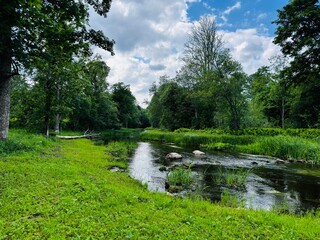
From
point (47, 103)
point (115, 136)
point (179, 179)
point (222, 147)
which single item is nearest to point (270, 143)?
point (222, 147)

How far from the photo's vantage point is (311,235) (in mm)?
4621

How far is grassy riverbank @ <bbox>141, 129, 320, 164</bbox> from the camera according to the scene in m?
17.2

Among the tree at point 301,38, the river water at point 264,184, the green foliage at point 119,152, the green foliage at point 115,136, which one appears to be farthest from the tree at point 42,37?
the tree at point 301,38

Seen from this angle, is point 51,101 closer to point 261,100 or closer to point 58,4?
point 58,4

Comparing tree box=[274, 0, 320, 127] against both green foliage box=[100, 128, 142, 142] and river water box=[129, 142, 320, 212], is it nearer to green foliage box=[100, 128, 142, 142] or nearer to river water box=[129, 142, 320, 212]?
river water box=[129, 142, 320, 212]

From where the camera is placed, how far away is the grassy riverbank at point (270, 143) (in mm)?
17188

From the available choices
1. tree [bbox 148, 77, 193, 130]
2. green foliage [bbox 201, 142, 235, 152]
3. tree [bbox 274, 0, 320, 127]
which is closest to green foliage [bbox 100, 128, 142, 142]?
tree [bbox 148, 77, 193, 130]

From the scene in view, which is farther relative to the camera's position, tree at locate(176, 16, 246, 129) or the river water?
tree at locate(176, 16, 246, 129)

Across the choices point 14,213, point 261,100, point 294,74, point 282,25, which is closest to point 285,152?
point 294,74

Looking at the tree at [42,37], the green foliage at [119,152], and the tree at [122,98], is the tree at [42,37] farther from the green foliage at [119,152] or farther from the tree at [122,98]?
the tree at [122,98]

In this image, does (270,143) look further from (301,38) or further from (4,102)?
(4,102)

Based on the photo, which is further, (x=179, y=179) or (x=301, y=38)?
(x=301, y=38)

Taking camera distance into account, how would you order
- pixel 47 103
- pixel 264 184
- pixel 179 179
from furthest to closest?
1. pixel 47 103
2. pixel 264 184
3. pixel 179 179

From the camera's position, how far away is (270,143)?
20.3 meters
